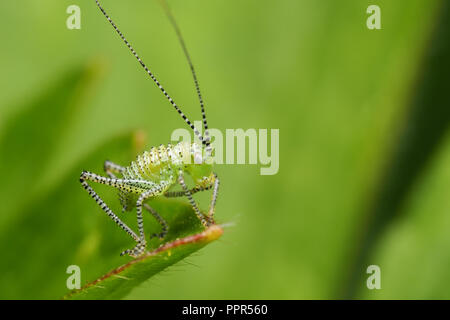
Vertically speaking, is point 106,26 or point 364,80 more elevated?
point 106,26

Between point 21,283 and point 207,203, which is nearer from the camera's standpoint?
point 21,283

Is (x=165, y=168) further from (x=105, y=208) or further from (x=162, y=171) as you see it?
(x=105, y=208)

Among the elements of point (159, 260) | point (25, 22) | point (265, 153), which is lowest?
point (159, 260)

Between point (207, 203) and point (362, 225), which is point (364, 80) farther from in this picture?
point (207, 203)

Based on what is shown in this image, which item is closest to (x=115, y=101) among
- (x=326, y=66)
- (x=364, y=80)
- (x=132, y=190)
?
(x=132, y=190)

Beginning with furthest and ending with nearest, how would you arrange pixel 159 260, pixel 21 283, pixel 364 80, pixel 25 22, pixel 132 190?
1. pixel 364 80
2. pixel 25 22
3. pixel 132 190
4. pixel 21 283
5. pixel 159 260

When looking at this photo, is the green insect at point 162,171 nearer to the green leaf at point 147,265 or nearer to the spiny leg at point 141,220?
the spiny leg at point 141,220

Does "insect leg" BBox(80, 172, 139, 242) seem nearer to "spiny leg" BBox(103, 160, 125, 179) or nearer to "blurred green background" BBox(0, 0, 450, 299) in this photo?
"spiny leg" BBox(103, 160, 125, 179)

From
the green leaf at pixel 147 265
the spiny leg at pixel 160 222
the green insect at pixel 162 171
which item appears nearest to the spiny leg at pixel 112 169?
the green insect at pixel 162 171
